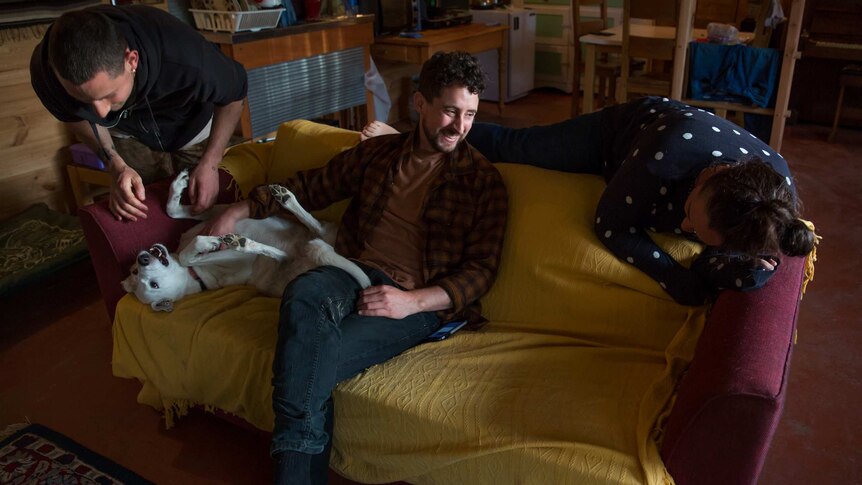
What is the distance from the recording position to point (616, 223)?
63.2 inches

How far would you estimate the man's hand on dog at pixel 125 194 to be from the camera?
192 cm

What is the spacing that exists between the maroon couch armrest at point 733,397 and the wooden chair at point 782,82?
2.25 meters

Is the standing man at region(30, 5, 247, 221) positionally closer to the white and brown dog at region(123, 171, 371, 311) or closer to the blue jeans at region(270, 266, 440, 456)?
the white and brown dog at region(123, 171, 371, 311)

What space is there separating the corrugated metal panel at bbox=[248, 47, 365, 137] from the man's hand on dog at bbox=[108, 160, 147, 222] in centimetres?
151

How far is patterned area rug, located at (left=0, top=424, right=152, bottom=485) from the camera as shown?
179 centimetres

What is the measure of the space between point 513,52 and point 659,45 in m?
2.03

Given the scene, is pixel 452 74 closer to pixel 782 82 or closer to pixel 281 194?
pixel 281 194

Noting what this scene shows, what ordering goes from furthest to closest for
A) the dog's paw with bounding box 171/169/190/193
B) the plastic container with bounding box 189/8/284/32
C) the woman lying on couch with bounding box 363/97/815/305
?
the plastic container with bounding box 189/8/284/32, the dog's paw with bounding box 171/169/190/193, the woman lying on couch with bounding box 363/97/815/305

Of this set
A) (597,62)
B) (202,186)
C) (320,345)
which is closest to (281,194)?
(202,186)

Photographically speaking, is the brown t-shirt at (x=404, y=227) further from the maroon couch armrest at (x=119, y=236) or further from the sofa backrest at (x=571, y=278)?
the maroon couch armrest at (x=119, y=236)

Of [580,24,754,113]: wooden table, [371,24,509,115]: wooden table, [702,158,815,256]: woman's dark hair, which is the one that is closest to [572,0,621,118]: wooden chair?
[580,24,754,113]: wooden table

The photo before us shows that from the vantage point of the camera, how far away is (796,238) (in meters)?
1.25

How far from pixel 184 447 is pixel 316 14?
2.74 meters

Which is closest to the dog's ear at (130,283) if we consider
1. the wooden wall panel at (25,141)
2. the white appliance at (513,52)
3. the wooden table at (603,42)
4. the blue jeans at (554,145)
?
the blue jeans at (554,145)
